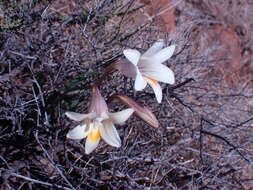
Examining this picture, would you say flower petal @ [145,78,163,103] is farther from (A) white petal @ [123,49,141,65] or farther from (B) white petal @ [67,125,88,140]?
(B) white petal @ [67,125,88,140]

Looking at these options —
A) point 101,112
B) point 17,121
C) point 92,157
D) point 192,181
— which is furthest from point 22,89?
point 192,181

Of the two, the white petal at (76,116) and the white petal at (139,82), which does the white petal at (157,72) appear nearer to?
the white petal at (139,82)

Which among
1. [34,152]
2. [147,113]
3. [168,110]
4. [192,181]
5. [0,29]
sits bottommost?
[192,181]

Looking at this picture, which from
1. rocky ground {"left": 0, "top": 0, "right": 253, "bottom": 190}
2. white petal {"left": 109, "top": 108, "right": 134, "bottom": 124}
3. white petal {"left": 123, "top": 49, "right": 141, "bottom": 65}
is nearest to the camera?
white petal {"left": 123, "top": 49, "right": 141, "bottom": 65}

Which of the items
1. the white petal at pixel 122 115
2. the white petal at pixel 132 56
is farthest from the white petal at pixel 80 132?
the white petal at pixel 132 56

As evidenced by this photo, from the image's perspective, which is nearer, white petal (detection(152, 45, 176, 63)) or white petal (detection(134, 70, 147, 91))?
white petal (detection(134, 70, 147, 91))

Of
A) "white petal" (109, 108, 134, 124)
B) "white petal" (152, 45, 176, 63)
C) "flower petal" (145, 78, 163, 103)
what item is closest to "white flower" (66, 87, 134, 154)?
"white petal" (109, 108, 134, 124)

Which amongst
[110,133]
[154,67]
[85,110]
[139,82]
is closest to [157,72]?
[154,67]

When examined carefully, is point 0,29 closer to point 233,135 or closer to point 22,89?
point 22,89
